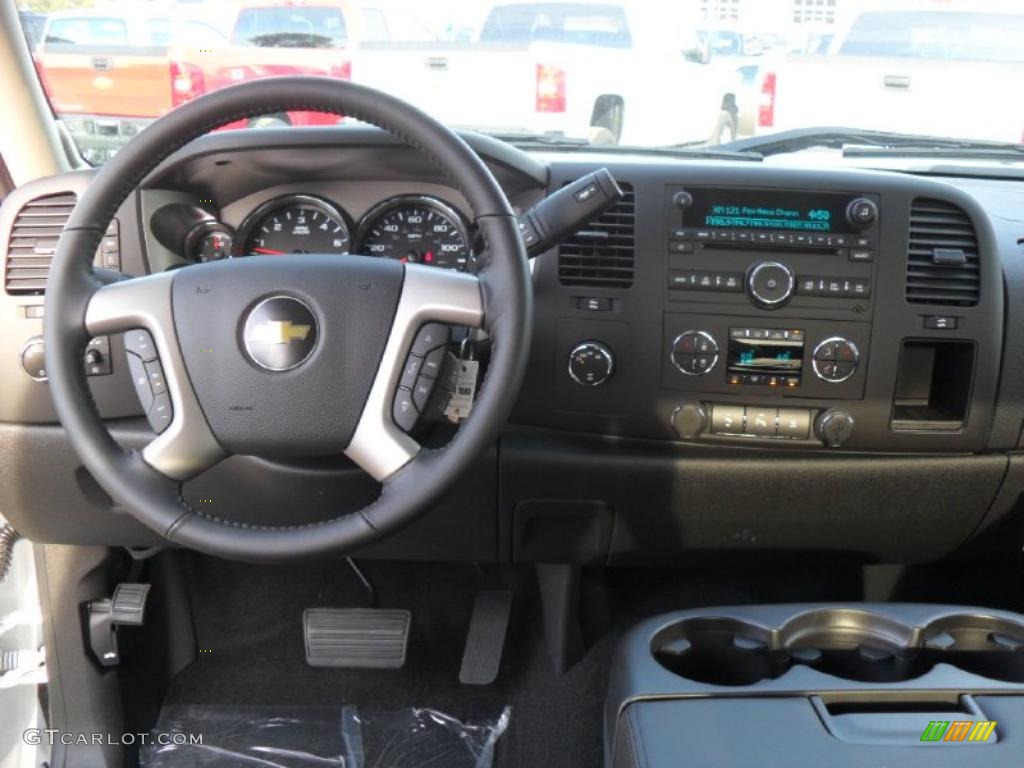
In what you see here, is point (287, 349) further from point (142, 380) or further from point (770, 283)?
point (770, 283)

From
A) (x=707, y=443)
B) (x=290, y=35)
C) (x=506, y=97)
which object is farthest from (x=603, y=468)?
(x=290, y=35)

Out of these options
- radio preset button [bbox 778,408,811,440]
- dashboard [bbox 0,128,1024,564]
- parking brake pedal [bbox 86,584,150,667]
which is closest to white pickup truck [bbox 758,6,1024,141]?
dashboard [bbox 0,128,1024,564]

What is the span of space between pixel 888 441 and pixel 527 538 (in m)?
0.69

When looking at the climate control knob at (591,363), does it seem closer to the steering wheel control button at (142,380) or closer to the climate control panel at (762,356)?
the climate control panel at (762,356)

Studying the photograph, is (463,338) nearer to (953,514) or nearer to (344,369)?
(344,369)

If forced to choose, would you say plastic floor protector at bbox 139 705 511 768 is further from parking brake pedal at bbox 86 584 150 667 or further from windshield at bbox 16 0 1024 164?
windshield at bbox 16 0 1024 164

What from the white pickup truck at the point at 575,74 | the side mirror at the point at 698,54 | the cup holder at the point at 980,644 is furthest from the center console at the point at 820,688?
the side mirror at the point at 698,54

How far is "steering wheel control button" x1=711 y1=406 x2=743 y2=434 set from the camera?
174cm

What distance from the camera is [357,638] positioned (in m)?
2.27

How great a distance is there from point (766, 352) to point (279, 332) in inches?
33.7

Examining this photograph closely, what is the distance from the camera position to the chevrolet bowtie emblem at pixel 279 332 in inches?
52.0

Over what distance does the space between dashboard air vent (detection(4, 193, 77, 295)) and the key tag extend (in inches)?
31.8

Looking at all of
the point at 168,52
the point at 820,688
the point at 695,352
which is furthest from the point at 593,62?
the point at 820,688

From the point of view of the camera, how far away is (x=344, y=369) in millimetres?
1316
